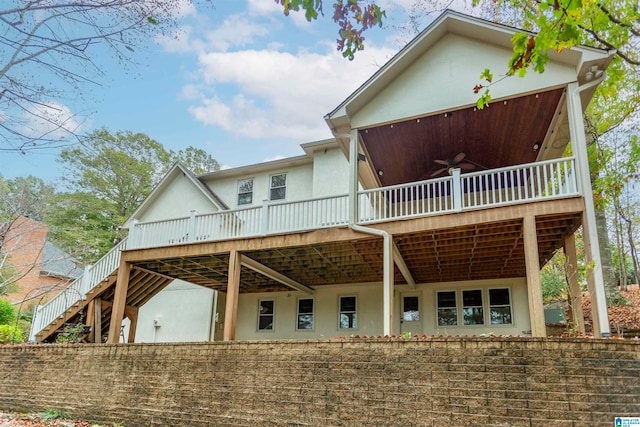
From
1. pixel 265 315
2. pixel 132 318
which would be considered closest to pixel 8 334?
pixel 132 318

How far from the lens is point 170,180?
56.4 feet

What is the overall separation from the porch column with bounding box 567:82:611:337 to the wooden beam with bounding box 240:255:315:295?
25.0ft

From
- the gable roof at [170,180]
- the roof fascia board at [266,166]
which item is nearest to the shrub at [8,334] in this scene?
the gable roof at [170,180]

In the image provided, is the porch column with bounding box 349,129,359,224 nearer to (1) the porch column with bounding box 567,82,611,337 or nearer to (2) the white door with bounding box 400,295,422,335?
(1) the porch column with bounding box 567,82,611,337

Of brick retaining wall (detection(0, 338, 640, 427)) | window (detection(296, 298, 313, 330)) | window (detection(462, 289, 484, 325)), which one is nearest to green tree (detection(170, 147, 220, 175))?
window (detection(296, 298, 313, 330))

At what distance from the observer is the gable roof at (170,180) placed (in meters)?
16.1

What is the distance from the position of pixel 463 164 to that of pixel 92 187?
21.5 metres

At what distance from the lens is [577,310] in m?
8.54

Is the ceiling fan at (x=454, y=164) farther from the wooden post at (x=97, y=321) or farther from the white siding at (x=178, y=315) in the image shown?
the wooden post at (x=97, y=321)

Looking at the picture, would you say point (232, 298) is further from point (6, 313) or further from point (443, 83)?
point (6, 313)

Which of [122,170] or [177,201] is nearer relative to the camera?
[177,201]

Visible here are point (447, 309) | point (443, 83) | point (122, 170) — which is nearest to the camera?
point (443, 83)

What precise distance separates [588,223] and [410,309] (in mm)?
6720

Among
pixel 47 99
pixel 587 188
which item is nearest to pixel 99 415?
pixel 47 99
